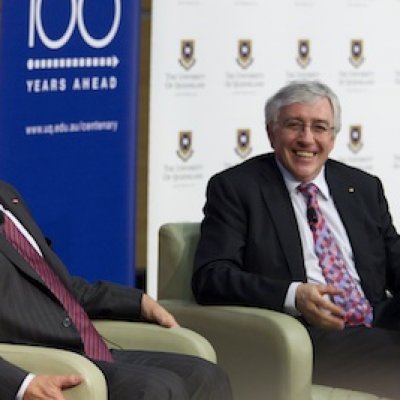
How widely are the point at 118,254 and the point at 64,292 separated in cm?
211

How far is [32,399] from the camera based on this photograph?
3262mm

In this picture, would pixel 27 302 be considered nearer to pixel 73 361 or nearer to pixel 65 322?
pixel 65 322

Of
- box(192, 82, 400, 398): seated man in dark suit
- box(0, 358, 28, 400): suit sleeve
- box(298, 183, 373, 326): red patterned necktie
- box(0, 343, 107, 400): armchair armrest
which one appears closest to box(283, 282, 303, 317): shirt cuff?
box(192, 82, 400, 398): seated man in dark suit

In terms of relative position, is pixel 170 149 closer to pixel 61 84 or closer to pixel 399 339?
pixel 61 84

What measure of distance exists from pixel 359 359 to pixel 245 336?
1.36ft

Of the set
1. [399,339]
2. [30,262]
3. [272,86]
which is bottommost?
[399,339]

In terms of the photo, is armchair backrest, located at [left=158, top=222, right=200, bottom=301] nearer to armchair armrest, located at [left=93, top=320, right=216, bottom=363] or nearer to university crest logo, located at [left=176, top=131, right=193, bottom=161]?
armchair armrest, located at [left=93, top=320, right=216, bottom=363]

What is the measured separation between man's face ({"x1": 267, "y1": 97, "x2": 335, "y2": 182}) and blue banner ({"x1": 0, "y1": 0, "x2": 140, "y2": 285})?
1.33m

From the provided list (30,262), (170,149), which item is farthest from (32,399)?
(170,149)

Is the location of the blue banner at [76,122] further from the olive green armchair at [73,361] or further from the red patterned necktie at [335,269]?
the olive green armchair at [73,361]

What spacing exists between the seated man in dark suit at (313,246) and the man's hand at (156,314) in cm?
30

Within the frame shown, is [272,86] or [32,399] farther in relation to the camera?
[272,86]

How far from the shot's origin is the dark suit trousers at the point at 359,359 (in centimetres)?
432

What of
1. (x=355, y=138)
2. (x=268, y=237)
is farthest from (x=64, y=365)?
(x=355, y=138)
